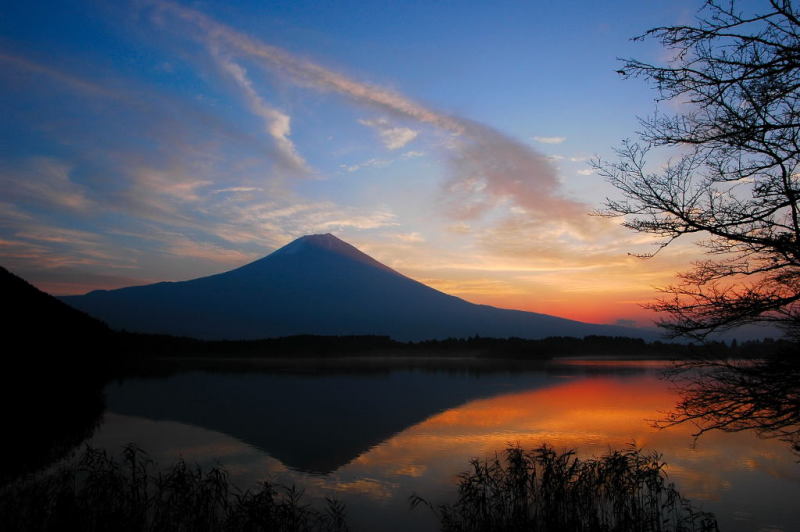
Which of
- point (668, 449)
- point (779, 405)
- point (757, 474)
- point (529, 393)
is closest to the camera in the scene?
point (779, 405)

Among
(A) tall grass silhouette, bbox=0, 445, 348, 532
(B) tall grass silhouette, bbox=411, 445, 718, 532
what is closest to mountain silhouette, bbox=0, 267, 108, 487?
(A) tall grass silhouette, bbox=0, 445, 348, 532

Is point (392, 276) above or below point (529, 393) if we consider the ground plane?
above

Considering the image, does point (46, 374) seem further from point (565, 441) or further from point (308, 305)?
point (308, 305)

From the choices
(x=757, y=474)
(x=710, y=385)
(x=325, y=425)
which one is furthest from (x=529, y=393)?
(x=710, y=385)

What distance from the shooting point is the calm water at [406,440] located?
9.68 m

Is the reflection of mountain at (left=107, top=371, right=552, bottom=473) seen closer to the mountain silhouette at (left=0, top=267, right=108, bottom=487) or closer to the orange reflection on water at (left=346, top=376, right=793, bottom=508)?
the orange reflection on water at (left=346, top=376, right=793, bottom=508)

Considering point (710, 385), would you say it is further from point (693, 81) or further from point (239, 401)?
point (239, 401)

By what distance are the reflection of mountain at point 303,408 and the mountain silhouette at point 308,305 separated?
285 feet

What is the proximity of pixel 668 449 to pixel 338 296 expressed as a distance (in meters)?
127

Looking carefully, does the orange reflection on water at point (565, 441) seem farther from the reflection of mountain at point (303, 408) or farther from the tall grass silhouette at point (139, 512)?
the tall grass silhouette at point (139, 512)

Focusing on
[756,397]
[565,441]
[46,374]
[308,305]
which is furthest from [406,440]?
[308,305]

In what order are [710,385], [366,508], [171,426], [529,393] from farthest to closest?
[529,393], [171,426], [366,508], [710,385]

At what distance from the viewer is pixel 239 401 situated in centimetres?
2653

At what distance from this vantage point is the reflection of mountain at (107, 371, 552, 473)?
49.7ft
